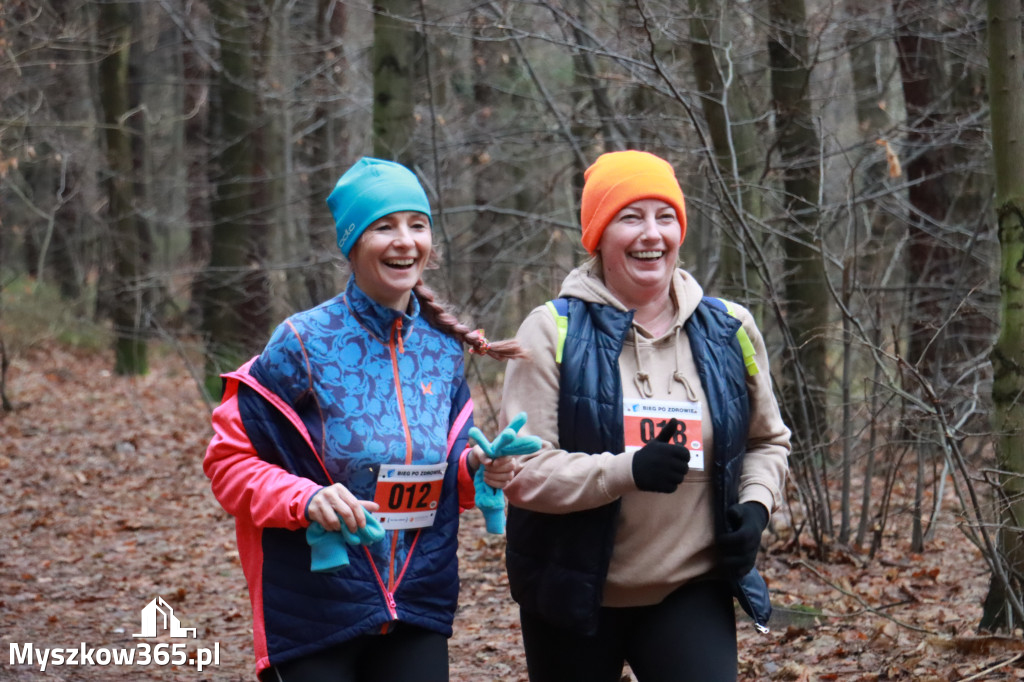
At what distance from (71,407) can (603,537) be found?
1321 cm

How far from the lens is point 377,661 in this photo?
9.59 feet

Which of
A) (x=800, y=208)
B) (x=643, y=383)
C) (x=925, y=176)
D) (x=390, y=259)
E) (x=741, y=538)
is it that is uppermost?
(x=925, y=176)

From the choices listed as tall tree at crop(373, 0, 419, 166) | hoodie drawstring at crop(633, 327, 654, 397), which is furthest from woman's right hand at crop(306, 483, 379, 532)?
tall tree at crop(373, 0, 419, 166)

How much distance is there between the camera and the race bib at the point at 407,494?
2.90 m

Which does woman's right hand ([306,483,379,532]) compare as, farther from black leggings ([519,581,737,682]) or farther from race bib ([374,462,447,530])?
black leggings ([519,581,737,682])

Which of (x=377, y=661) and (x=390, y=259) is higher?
(x=390, y=259)

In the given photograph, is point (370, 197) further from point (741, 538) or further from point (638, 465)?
point (741, 538)

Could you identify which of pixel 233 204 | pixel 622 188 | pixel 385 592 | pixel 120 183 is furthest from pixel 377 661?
pixel 120 183

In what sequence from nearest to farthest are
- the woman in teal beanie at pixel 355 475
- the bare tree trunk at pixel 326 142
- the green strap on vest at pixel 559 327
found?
the woman in teal beanie at pixel 355 475 < the green strap on vest at pixel 559 327 < the bare tree trunk at pixel 326 142

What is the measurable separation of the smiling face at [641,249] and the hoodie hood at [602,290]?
0.04m

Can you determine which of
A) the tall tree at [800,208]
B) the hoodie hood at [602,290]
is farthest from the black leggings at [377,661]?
the tall tree at [800,208]

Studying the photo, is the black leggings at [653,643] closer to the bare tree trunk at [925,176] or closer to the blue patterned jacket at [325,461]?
the blue patterned jacket at [325,461]

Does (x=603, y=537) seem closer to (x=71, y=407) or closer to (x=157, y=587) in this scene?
(x=157, y=587)

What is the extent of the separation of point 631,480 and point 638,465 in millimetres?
52
